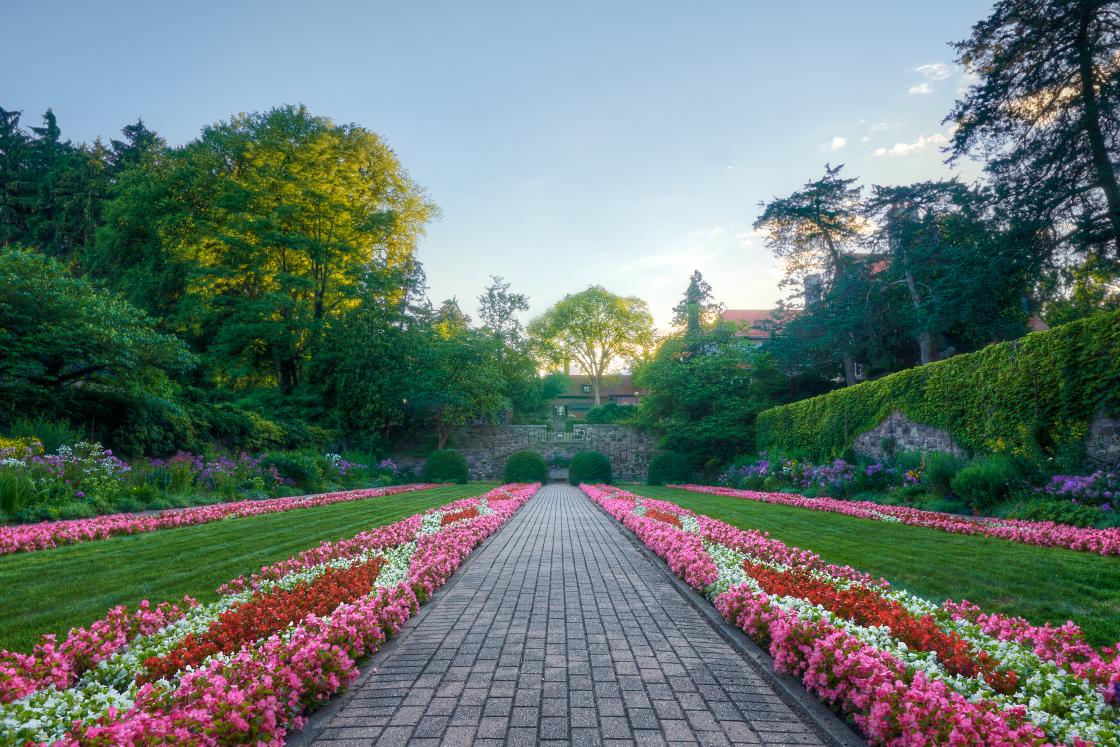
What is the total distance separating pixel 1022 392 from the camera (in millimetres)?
9773

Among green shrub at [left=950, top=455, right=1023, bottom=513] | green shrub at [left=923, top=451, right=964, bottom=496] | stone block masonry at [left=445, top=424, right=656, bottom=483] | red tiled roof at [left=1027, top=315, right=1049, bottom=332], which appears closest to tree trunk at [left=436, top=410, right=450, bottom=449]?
stone block masonry at [left=445, top=424, right=656, bottom=483]

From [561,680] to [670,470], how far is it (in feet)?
70.9

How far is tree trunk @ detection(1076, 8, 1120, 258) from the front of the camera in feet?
39.6

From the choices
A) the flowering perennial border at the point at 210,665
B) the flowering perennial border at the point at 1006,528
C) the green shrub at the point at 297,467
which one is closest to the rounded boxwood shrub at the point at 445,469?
the green shrub at the point at 297,467

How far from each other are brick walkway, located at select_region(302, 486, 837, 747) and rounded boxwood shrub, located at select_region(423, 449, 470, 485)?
18066 mm

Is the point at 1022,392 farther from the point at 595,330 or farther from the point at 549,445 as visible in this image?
the point at 595,330

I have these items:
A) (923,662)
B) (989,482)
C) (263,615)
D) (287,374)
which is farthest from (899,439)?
(287,374)

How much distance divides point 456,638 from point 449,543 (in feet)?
9.42

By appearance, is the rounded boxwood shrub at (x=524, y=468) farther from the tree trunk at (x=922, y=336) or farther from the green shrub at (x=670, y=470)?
the tree trunk at (x=922, y=336)

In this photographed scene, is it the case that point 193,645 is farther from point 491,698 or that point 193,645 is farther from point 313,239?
point 313,239

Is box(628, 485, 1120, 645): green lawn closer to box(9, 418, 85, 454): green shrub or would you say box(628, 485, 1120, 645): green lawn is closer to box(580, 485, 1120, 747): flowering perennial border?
box(580, 485, 1120, 747): flowering perennial border

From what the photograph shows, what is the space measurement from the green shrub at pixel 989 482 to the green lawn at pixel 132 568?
10.2 meters

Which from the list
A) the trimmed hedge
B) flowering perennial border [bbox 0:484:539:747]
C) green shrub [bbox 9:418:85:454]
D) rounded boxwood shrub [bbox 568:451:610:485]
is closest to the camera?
flowering perennial border [bbox 0:484:539:747]

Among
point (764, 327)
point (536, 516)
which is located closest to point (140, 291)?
point (536, 516)
